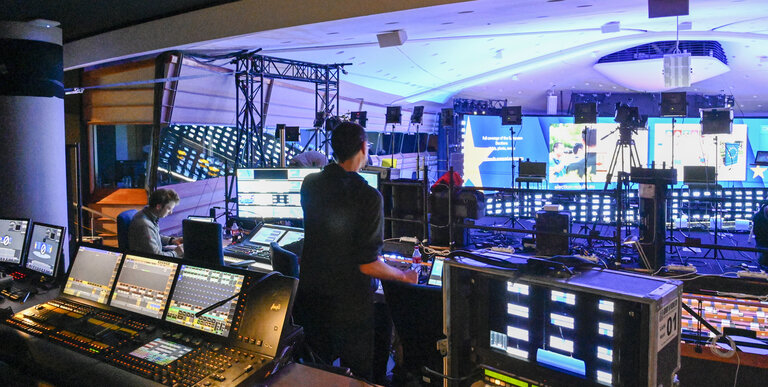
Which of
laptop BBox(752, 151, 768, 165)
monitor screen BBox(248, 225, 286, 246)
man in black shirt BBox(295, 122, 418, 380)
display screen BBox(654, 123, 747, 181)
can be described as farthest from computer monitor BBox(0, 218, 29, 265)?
display screen BBox(654, 123, 747, 181)

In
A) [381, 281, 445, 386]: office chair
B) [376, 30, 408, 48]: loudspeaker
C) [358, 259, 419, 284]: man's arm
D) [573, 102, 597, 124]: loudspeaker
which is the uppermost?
[376, 30, 408, 48]: loudspeaker

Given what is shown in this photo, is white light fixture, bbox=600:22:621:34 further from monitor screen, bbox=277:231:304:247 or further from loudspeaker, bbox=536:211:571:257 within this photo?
monitor screen, bbox=277:231:304:247

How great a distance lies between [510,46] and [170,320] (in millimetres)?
9707

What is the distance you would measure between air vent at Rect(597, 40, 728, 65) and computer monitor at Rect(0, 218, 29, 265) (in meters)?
11.5

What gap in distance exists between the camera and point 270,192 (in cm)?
457

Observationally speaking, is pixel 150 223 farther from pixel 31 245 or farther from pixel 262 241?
pixel 262 241

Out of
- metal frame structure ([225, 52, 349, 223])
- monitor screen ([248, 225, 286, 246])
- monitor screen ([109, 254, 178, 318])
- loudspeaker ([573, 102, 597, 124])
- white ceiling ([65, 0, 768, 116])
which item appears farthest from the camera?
loudspeaker ([573, 102, 597, 124])

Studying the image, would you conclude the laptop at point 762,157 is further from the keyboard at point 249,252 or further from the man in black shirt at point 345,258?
the man in black shirt at point 345,258

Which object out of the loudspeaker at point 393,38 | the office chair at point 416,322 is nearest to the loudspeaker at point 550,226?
the loudspeaker at point 393,38

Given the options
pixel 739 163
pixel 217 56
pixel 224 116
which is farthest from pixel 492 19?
pixel 739 163

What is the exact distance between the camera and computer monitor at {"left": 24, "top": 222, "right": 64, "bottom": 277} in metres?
3.18

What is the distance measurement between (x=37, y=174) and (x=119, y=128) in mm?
3577

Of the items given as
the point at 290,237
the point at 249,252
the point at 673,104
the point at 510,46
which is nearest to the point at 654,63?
Answer: the point at 510,46

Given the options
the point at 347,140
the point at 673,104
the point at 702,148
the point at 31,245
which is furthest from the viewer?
the point at 702,148
